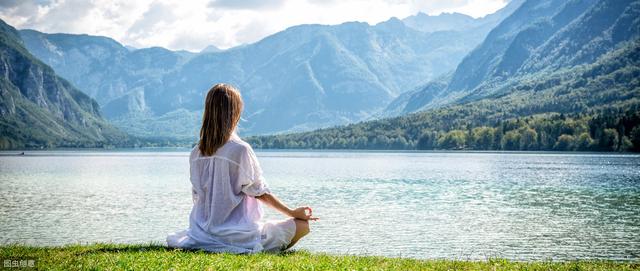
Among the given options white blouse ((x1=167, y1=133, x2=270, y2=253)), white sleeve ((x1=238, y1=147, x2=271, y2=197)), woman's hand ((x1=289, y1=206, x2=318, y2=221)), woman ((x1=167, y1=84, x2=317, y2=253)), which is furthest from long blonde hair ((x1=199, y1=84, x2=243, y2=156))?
woman's hand ((x1=289, y1=206, x2=318, y2=221))

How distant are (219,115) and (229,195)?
69.5 inches

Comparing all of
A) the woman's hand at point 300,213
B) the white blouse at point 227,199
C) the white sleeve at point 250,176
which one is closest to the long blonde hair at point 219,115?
the white blouse at point 227,199

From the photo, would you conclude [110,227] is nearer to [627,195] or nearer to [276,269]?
[276,269]

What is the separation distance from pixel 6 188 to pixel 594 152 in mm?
163595

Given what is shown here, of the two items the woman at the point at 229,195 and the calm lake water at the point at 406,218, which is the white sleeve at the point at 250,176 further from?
the calm lake water at the point at 406,218

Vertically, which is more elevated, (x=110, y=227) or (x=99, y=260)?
(x=99, y=260)

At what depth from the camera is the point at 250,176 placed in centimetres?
1310

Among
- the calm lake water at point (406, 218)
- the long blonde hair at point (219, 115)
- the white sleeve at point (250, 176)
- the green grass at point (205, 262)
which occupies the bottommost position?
the calm lake water at point (406, 218)

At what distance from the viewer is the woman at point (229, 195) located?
13000 millimetres

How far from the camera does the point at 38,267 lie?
12055 mm

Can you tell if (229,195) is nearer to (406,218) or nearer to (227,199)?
(227,199)

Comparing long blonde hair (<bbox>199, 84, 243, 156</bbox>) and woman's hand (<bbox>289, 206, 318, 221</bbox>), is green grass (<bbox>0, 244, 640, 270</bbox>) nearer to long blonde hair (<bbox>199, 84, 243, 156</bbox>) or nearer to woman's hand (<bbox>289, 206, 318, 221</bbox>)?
woman's hand (<bbox>289, 206, 318, 221</bbox>)

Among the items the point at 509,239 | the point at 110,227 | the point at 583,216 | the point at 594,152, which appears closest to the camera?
the point at 509,239

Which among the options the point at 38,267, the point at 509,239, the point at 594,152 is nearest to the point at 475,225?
the point at 509,239
